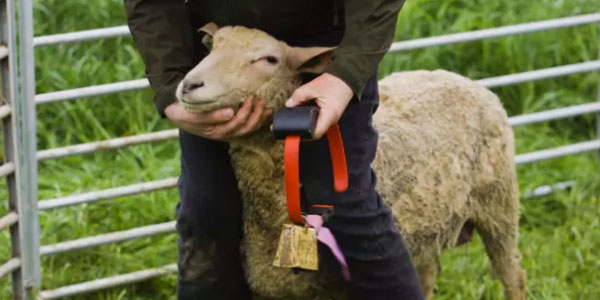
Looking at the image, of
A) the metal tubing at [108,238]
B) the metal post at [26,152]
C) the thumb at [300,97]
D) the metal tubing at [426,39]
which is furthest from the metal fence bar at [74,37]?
the thumb at [300,97]

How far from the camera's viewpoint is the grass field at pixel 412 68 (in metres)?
4.54

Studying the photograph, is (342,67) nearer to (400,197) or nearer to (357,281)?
(357,281)

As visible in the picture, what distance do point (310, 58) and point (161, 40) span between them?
0.39 meters

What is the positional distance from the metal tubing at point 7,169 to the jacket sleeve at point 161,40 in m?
1.16

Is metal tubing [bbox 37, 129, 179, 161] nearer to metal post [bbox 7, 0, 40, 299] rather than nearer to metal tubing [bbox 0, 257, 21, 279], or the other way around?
metal post [bbox 7, 0, 40, 299]

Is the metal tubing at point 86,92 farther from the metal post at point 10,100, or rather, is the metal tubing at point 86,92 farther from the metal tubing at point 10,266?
the metal tubing at point 10,266

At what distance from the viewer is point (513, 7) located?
6371mm

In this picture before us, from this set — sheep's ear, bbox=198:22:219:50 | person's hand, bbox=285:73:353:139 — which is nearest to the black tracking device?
person's hand, bbox=285:73:353:139

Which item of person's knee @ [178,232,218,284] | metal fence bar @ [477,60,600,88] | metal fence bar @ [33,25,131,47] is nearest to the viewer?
person's knee @ [178,232,218,284]

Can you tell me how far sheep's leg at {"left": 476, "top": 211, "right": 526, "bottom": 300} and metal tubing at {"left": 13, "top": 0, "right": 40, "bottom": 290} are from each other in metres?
1.58

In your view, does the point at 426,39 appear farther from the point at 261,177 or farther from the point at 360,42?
the point at 360,42

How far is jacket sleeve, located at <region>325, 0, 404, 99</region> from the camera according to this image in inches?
109

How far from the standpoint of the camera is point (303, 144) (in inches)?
117

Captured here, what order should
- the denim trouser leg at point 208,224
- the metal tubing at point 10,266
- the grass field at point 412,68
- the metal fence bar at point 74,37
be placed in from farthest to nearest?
the grass field at point 412,68, the metal fence bar at point 74,37, the metal tubing at point 10,266, the denim trouser leg at point 208,224
